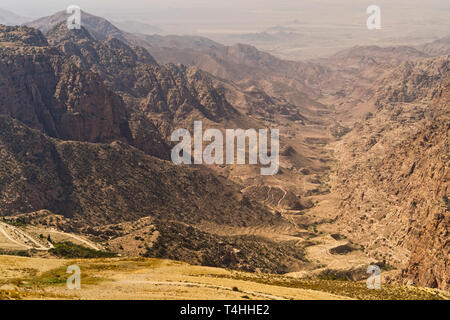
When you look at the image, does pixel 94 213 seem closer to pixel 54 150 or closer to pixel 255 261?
pixel 54 150

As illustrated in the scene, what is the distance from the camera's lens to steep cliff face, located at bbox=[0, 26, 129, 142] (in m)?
121

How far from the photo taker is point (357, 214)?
118812mm

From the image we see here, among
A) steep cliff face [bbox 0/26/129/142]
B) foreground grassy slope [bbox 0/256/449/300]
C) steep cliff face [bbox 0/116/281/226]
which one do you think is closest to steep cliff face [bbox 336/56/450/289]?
steep cliff face [bbox 0/116/281/226]

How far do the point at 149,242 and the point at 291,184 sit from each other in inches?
4031

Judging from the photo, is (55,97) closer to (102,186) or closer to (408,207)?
(102,186)

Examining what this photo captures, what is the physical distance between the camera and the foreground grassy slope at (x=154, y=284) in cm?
3406

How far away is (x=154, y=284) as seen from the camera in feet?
123

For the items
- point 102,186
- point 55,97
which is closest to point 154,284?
point 102,186

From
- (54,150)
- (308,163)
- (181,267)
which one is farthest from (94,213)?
(308,163)

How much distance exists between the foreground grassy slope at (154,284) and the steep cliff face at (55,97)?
8289 centimetres

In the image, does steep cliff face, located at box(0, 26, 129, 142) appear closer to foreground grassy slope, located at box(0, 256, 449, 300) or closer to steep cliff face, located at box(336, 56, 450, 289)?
steep cliff face, located at box(336, 56, 450, 289)

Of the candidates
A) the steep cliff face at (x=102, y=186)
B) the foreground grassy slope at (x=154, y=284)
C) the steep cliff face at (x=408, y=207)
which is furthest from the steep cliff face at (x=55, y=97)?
the foreground grassy slope at (x=154, y=284)

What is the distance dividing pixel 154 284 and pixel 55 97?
336ft

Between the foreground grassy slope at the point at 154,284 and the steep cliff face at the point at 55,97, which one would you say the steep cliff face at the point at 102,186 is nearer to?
the steep cliff face at the point at 55,97
